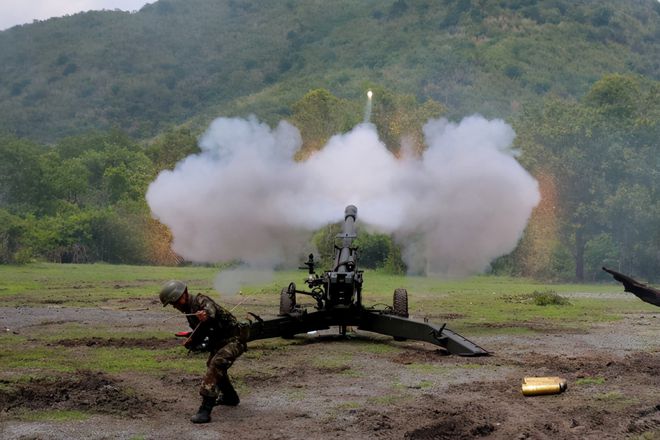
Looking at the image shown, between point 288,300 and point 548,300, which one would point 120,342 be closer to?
point 288,300

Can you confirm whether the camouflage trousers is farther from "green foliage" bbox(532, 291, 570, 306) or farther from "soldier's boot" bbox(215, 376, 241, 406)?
"green foliage" bbox(532, 291, 570, 306)

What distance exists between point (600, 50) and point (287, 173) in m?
110

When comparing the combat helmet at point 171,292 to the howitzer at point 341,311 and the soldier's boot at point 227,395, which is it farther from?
the howitzer at point 341,311

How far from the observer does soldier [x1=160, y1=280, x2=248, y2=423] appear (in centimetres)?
1099

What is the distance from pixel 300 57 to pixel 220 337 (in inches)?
5162

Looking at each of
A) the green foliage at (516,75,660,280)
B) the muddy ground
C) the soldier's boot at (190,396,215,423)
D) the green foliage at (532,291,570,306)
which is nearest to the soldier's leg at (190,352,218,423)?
the soldier's boot at (190,396,215,423)

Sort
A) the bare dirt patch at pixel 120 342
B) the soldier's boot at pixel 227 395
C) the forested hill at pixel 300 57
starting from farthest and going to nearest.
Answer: the forested hill at pixel 300 57
the bare dirt patch at pixel 120 342
the soldier's boot at pixel 227 395

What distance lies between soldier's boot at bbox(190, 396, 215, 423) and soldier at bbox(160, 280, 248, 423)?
0.98 feet

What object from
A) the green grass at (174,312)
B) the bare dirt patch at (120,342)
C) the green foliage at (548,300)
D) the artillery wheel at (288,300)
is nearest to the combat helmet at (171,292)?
the green grass at (174,312)

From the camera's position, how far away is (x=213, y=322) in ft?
36.9

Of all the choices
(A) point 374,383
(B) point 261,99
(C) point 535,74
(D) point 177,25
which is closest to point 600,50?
(C) point 535,74

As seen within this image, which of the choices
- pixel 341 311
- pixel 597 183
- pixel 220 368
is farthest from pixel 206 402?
pixel 597 183

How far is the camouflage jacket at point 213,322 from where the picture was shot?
11.2 m

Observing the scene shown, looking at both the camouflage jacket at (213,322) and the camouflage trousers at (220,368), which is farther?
the camouflage jacket at (213,322)
